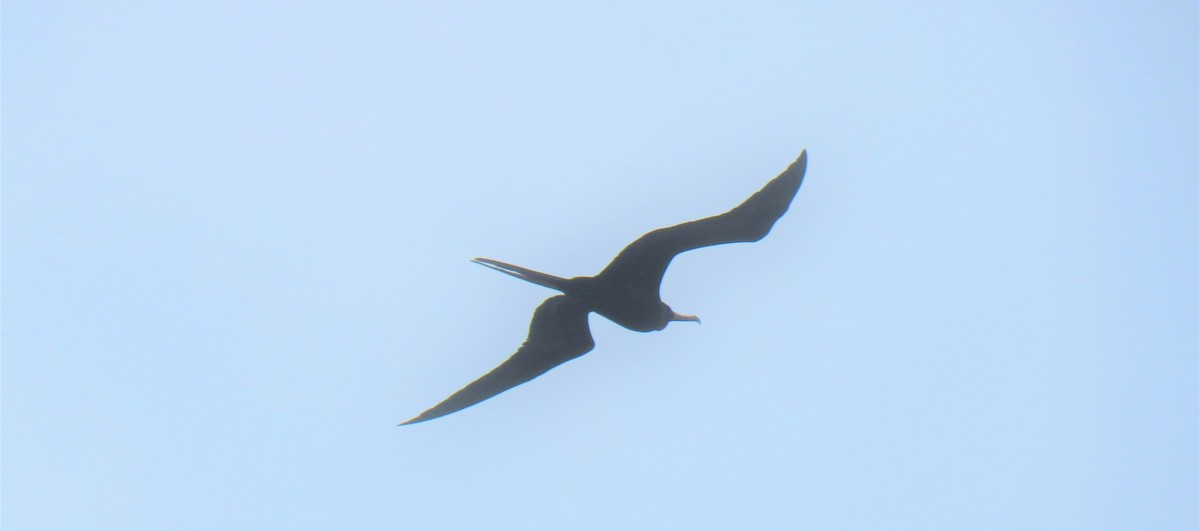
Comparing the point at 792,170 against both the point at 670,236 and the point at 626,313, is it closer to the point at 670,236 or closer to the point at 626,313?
the point at 670,236

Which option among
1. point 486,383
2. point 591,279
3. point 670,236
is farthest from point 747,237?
point 486,383

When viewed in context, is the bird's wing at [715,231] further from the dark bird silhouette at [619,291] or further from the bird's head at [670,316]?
the bird's head at [670,316]

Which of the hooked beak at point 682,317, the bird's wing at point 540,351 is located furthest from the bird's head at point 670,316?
the bird's wing at point 540,351

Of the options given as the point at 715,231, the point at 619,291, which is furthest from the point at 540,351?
the point at 715,231

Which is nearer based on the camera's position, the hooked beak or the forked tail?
the forked tail

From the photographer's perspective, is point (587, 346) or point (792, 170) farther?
point (587, 346)

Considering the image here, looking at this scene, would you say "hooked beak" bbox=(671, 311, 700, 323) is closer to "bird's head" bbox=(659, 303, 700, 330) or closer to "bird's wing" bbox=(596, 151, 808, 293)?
"bird's head" bbox=(659, 303, 700, 330)

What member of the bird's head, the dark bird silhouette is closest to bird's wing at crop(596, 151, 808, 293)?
the dark bird silhouette
